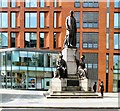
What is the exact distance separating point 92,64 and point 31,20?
13327mm

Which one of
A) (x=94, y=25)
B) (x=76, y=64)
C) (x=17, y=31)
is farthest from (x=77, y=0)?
(x=76, y=64)

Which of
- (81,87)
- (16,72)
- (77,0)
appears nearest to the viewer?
(81,87)

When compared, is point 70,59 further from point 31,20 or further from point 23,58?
point 31,20

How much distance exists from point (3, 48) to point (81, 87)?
36711 mm

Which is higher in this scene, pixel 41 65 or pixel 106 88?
pixel 41 65

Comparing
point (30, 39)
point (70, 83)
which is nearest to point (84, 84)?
point (70, 83)

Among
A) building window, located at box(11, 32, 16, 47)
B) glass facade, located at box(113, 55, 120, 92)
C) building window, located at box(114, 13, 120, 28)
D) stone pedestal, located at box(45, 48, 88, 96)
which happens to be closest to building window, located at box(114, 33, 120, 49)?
building window, located at box(114, 13, 120, 28)

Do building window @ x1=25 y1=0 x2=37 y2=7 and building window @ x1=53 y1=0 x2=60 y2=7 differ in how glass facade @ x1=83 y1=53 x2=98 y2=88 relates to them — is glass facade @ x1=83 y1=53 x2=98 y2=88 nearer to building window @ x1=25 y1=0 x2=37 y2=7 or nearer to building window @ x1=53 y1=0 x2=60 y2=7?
building window @ x1=53 y1=0 x2=60 y2=7

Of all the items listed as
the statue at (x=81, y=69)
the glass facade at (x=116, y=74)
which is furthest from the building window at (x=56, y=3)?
the statue at (x=81, y=69)

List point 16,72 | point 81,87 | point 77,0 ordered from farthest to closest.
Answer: point 77,0, point 16,72, point 81,87

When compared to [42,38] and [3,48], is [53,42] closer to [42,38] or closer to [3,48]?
[42,38]

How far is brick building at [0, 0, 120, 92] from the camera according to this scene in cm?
6262

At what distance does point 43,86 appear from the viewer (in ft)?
195

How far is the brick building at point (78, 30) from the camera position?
62625mm
